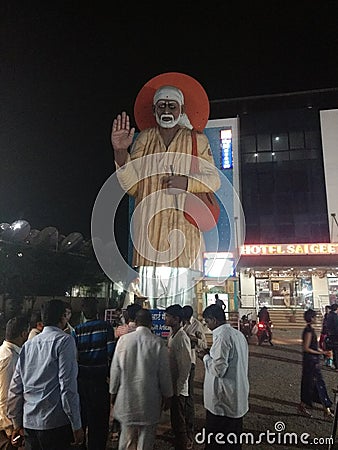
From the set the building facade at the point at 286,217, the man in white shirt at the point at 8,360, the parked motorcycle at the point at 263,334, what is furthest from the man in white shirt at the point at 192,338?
the building facade at the point at 286,217

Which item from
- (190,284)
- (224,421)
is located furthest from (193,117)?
(224,421)

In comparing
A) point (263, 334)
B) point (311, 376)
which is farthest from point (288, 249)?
point (311, 376)

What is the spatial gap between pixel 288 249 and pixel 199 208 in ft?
29.5

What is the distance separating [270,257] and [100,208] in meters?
8.67

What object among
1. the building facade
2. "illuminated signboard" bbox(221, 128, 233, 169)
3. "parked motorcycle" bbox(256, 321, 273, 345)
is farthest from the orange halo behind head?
the building facade

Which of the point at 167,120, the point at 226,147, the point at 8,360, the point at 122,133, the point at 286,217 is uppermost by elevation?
the point at 286,217

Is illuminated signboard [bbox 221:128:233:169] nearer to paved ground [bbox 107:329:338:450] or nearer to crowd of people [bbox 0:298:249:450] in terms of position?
crowd of people [bbox 0:298:249:450]

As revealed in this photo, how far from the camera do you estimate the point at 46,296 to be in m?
3.51

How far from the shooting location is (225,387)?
8.40 ft

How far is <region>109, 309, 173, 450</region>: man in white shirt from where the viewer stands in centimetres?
233

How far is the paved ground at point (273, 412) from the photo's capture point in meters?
2.38

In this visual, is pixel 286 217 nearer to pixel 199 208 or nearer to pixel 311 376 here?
pixel 311 376

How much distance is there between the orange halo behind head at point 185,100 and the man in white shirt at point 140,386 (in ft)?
5.46

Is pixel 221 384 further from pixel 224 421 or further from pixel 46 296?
pixel 46 296
